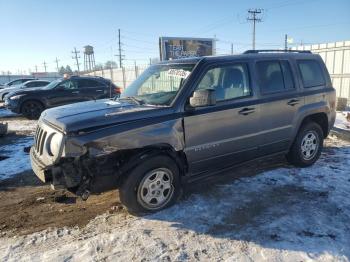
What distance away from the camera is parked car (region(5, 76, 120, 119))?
13781mm

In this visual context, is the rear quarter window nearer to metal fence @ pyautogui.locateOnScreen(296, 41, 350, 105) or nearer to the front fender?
the front fender

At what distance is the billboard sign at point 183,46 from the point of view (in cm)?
2750

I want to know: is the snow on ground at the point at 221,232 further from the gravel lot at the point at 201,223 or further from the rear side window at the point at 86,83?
the rear side window at the point at 86,83


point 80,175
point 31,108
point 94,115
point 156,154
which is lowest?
point 31,108

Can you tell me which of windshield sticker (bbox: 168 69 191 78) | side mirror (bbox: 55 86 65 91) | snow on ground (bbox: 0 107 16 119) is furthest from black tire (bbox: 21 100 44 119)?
windshield sticker (bbox: 168 69 191 78)

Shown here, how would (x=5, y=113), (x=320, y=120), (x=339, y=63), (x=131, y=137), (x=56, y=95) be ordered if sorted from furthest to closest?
(x=5, y=113) < (x=339, y=63) < (x=56, y=95) < (x=320, y=120) < (x=131, y=137)

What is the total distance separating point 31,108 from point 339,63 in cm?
1299

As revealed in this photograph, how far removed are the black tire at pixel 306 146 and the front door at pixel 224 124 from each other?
3.72ft

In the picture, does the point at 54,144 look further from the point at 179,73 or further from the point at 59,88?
the point at 59,88

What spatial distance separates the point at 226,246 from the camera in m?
3.82

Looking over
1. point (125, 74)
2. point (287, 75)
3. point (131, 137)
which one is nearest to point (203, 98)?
point (131, 137)

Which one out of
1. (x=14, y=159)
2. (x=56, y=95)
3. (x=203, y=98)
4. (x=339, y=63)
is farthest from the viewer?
(x=339, y=63)

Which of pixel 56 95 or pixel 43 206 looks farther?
pixel 56 95

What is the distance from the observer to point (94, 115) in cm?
430
